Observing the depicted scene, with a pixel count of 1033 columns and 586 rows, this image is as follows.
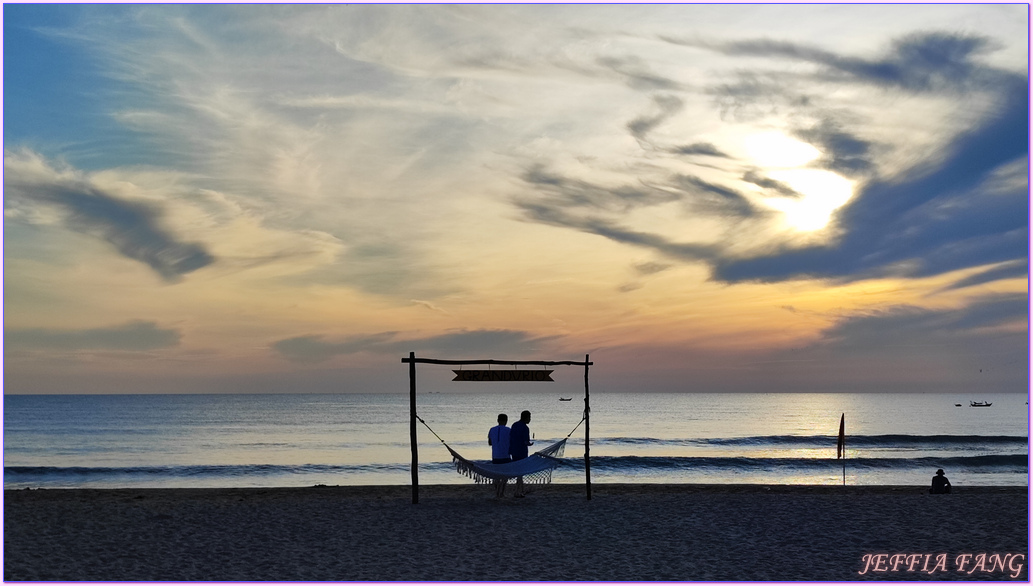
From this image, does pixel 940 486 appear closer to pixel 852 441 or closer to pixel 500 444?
pixel 500 444

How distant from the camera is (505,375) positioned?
13984mm

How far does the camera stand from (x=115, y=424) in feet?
241

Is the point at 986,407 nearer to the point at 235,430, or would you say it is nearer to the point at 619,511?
the point at 235,430

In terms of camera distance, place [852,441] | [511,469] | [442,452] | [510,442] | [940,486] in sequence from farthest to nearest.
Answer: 1. [852,441]
2. [442,452]
3. [940,486]
4. [510,442]
5. [511,469]

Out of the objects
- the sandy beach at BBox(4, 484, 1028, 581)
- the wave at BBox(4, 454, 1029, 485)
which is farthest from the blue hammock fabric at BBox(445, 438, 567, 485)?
the wave at BBox(4, 454, 1029, 485)

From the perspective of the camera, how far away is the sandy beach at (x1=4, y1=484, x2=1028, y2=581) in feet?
28.2

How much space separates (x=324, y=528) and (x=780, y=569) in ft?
20.5

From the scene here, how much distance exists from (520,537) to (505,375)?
3856 millimetres

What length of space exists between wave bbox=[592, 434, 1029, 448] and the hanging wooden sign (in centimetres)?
3675

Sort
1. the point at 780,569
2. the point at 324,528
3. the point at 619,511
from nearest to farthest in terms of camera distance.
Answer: the point at 780,569 < the point at 324,528 < the point at 619,511

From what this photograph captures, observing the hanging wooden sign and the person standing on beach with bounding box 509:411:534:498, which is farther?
the person standing on beach with bounding box 509:411:534:498

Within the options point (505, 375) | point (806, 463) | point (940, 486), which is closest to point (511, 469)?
point (505, 375)

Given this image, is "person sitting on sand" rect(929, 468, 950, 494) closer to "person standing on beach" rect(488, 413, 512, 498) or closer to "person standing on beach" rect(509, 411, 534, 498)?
"person standing on beach" rect(509, 411, 534, 498)

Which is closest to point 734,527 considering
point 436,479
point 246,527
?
point 246,527
